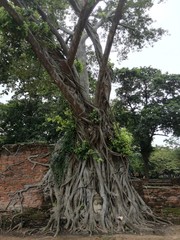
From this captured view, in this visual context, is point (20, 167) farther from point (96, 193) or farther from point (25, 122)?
point (25, 122)

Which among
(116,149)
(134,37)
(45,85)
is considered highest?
(134,37)

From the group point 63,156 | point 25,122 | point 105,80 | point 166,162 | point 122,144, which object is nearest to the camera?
point 122,144

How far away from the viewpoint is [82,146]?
708 cm

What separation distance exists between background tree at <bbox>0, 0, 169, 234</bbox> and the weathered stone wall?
3.29 feet

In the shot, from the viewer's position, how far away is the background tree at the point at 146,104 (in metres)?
15.9

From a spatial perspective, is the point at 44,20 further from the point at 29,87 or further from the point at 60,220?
the point at 60,220

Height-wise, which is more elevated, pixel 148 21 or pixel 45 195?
pixel 148 21

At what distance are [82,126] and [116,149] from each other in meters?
0.92

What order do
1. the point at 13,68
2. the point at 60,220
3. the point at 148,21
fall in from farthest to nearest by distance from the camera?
1. the point at 148,21
2. the point at 13,68
3. the point at 60,220

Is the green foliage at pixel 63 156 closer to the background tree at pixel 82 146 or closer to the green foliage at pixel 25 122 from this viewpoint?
the background tree at pixel 82 146

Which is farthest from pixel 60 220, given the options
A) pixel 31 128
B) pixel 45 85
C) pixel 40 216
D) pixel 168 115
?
pixel 168 115

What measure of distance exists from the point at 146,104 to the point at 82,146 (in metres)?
10.6

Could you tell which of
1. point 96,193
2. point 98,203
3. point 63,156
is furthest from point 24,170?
point 98,203

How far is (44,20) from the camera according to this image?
7.85 metres
